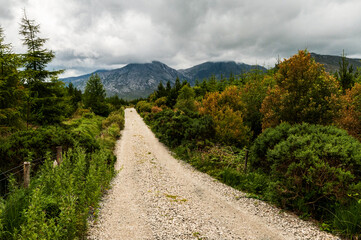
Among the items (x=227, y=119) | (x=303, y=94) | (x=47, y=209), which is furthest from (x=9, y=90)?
(x=303, y=94)

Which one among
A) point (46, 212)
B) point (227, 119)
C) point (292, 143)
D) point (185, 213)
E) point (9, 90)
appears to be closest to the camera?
point (46, 212)

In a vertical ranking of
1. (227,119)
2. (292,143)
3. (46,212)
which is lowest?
(46,212)

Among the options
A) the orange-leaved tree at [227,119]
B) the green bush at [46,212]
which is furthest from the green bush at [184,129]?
the green bush at [46,212]

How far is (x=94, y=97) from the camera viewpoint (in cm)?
3341

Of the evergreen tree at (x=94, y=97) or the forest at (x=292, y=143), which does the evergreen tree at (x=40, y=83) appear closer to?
the forest at (x=292, y=143)

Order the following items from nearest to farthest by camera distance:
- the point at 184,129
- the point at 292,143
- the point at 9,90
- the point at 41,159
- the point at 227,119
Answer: the point at 292,143 → the point at 41,159 → the point at 9,90 → the point at 227,119 → the point at 184,129

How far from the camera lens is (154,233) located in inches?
209

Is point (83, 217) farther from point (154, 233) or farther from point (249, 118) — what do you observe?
point (249, 118)

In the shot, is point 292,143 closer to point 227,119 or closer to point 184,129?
point 227,119

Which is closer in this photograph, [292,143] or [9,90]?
[292,143]

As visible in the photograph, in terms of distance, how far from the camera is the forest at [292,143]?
5754 mm

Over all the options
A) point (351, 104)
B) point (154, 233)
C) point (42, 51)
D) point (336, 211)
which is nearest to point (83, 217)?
point (154, 233)

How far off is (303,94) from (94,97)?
3243 centimetres

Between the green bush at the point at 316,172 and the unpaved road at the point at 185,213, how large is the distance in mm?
718
